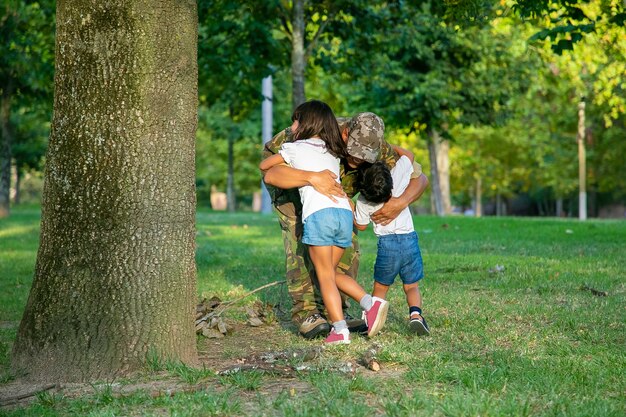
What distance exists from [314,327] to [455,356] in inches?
48.0

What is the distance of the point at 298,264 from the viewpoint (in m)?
6.52

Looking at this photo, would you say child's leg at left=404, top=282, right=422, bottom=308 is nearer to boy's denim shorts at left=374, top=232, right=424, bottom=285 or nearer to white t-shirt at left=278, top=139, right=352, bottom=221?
boy's denim shorts at left=374, top=232, right=424, bottom=285

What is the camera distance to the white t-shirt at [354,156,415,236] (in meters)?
6.19

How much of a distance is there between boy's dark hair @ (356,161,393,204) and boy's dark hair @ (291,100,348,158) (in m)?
0.26

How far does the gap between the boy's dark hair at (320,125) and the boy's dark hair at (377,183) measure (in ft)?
0.85

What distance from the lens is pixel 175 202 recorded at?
5.24 meters

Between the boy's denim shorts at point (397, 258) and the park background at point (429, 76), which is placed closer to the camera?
the boy's denim shorts at point (397, 258)

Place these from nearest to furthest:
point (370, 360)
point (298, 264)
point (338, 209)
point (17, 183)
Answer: point (370, 360) → point (338, 209) → point (298, 264) → point (17, 183)

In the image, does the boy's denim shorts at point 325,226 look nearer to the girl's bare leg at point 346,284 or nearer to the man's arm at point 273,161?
the girl's bare leg at point 346,284

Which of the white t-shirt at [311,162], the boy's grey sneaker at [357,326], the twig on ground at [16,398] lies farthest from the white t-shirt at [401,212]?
the twig on ground at [16,398]

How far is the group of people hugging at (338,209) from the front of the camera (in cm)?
583

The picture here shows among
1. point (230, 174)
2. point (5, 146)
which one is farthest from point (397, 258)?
point (230, 174)

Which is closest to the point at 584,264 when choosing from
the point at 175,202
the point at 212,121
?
the point at 175,202

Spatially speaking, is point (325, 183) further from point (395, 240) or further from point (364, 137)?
point (395, 240)
